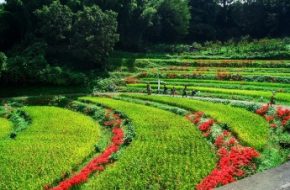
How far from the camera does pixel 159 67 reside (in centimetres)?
6097

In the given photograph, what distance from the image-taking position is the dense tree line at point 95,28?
53281mm

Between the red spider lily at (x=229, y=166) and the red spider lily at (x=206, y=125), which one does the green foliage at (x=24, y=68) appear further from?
the red spider lily at (x=229, y=166)

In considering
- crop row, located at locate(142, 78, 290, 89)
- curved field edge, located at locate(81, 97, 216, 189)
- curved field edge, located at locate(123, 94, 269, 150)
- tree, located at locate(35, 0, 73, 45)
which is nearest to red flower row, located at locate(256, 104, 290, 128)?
curved field edge, located at locate(123, 94, 269, 150)

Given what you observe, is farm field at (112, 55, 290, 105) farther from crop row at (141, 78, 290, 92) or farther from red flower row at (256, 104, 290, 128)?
red flower row at (256, 104, 290, 128)

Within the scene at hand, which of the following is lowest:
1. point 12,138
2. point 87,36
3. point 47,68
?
point 12,138

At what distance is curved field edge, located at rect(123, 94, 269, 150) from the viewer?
1108 inches

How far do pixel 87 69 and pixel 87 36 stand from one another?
429cm

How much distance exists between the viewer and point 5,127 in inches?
1478

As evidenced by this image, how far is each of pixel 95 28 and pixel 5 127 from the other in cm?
2035

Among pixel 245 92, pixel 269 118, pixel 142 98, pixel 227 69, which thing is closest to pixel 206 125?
pixel 269 118

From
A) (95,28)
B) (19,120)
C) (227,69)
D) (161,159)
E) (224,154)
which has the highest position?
(95,28)

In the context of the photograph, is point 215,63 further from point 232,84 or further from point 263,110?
point 263,110

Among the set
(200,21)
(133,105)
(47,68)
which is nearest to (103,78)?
(47,68)

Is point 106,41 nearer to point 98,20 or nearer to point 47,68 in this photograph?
point 98,20
